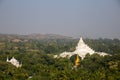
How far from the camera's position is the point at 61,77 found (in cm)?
2316

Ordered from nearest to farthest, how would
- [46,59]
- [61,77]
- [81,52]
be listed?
[61,77], [46,59], [81,52]

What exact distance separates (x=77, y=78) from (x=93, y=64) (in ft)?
24.9

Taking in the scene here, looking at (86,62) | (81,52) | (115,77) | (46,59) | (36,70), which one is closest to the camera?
(115,77)

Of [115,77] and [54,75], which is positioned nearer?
[115,77]

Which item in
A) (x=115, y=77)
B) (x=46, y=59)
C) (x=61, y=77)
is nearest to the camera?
(x=115, y=77)

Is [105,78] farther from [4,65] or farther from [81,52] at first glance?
[81,52]

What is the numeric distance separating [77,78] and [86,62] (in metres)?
9.45

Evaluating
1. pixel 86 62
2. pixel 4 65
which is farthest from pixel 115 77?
pixel 4 65

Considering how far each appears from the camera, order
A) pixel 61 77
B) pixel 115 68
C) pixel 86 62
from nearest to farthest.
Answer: pixel 61 77 < pixel 115 68 < pixel 86 62

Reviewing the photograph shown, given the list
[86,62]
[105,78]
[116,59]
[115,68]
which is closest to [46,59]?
[86,62]

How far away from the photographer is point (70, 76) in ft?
76.3

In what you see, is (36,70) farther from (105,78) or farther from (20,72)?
(105,78)

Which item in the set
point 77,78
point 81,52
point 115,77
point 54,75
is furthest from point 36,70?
point 81,52

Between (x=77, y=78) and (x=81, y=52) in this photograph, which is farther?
(x=81, y=52)
